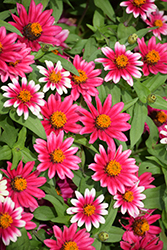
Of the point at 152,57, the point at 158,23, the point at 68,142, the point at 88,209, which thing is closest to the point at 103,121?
the point at 68,142

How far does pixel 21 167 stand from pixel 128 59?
0.75m

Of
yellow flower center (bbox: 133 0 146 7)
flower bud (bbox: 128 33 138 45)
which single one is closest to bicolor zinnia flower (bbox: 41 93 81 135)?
flower bud (bbox: 128 33 138 45)

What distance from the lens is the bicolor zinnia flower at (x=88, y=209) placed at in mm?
1209

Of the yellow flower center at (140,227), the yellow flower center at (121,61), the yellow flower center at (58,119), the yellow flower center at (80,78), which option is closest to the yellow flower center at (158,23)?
the yellow flower center at (121,61)

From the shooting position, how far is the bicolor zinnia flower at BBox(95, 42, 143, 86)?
1.31 m

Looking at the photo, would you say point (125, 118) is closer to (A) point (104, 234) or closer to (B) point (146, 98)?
(B) point (146, 98)

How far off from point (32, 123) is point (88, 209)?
0.47 meters

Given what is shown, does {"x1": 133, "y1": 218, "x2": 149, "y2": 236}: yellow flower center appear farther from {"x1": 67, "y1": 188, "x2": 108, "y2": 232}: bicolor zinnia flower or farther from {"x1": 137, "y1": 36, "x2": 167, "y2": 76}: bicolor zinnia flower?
{"x1": 137, "y1": 36, "x2": 167, "y2": 76}: bicolor zinnia flower

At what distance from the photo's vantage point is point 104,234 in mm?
1198

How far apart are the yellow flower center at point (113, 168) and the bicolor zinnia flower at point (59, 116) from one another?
8.6 inches

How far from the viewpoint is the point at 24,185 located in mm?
1136

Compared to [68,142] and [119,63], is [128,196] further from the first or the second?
[119,63]

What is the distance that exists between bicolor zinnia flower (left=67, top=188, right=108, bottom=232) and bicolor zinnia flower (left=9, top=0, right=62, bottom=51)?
29.2 inches

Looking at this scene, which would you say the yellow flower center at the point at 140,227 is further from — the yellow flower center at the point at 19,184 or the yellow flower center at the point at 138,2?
the yellow flower center at the point at 138,2
